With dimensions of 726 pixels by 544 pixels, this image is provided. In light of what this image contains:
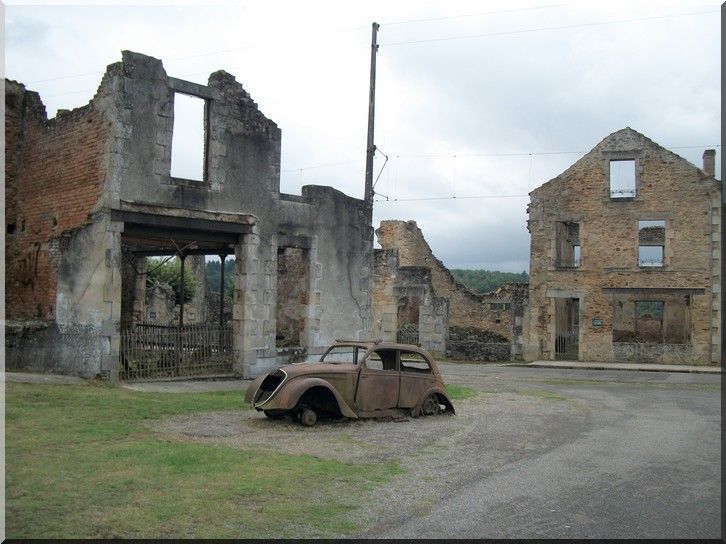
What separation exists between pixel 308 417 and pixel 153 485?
4.23 m

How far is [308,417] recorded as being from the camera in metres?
10.8

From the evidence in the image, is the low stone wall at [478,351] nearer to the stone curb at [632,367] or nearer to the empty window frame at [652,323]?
the stone curb at [632,367]

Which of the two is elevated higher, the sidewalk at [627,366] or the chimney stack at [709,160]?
the chimney stack at [709,160]

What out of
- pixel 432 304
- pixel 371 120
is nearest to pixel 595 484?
pixel 371 120

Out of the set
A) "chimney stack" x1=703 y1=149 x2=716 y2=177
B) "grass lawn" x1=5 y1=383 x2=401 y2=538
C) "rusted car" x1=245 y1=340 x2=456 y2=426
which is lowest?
"grass lawn" x1=5 y1=383 x2=401 y2=538

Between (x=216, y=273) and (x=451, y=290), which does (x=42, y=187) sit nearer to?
(x=451, y=290)

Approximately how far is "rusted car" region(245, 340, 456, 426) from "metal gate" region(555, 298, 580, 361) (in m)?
20.1

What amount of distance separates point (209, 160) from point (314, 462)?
9502mm

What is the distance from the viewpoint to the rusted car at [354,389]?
10695mm

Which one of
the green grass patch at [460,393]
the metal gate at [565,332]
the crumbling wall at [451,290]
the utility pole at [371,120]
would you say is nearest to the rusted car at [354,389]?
Result: the green grass patch at [460,393]

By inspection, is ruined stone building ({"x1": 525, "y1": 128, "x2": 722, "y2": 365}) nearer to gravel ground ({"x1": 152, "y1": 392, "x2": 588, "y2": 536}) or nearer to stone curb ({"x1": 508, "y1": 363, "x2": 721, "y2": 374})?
stone curb ({"x1": 508, "y1": 363, "x2": 721, "y2": 374})

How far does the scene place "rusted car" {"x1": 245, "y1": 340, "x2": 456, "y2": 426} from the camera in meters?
10.7

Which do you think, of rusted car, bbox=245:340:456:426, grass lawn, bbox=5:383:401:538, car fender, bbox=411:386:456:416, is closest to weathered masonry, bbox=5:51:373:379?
grass lawn, bbox=5:383:401:538

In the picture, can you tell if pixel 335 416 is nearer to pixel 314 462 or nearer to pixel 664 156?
pixel 314 462
